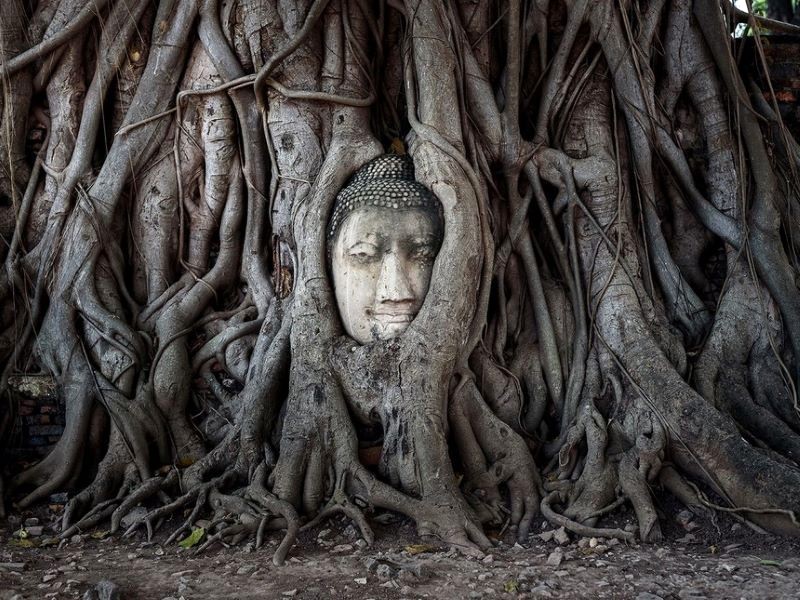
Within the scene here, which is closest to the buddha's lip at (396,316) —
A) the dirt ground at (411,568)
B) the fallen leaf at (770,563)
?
the dirt ground at (411,568)

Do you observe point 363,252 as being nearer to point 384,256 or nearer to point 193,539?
point 384,256

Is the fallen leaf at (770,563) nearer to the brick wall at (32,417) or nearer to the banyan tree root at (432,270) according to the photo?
the banyan tree root at (432,270)

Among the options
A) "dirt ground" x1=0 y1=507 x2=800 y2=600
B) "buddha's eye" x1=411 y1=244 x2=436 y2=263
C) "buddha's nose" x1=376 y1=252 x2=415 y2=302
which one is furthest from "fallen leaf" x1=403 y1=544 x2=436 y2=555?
"buddha's eye" x1=411 y1=244 x2=436 y2=263

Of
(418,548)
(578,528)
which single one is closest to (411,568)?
(418,548)

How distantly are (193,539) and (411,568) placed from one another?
3.00ft

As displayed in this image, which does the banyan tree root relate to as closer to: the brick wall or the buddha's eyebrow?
the brick wall

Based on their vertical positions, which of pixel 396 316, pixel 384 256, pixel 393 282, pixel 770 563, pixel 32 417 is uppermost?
pixel 384 256

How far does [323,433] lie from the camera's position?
3230 mm

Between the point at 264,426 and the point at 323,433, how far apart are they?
1.12ft

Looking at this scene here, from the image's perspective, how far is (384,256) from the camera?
3369mm

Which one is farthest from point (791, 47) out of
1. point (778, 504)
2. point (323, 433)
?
point (323, 433)

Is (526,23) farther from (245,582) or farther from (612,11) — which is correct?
(245,582)

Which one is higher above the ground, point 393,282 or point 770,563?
point 393,282

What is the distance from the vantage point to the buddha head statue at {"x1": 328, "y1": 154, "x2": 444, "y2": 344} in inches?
132
